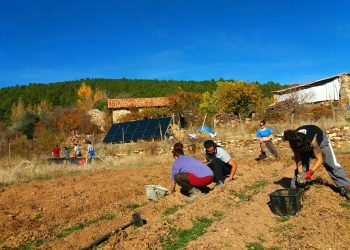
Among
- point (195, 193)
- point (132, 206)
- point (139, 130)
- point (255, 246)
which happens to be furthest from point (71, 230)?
point (139, 130)

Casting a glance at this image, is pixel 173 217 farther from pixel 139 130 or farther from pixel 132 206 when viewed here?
pixel 139 130

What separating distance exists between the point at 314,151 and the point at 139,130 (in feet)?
75.6

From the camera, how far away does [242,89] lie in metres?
34.7

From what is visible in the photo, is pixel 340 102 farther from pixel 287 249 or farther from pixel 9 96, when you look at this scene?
pixel 9 96

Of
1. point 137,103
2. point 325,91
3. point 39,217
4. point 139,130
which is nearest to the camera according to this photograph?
point 39,217

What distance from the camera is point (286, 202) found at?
20.8ft

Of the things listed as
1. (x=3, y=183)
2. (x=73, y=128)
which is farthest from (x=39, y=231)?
(x=73, y=128)

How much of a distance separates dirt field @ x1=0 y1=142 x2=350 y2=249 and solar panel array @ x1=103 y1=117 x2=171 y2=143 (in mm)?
15764

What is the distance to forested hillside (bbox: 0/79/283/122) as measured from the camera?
71.9m

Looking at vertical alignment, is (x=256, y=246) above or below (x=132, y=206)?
above

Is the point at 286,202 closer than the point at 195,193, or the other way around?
the point at 286,202

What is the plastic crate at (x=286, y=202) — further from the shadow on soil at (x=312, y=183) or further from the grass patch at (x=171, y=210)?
the grass patch at (x=171, y=210)

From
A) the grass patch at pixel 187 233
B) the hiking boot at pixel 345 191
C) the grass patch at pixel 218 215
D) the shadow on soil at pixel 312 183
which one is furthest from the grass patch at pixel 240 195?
the hiking boot at pixel 345 191

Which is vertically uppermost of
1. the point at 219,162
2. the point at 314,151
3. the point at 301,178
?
the point at 314,151
